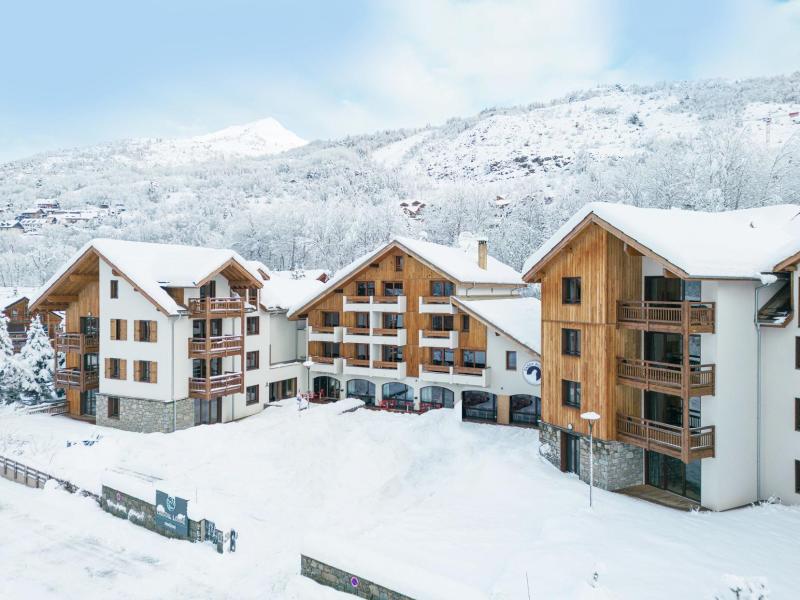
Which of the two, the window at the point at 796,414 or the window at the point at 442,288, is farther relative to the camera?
the window at the point at 442,288

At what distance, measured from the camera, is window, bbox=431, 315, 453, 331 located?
33.5m

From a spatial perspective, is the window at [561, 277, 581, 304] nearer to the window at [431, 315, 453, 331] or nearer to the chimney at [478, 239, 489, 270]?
the window at [431, 315, 453, 331]

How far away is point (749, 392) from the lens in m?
19.3

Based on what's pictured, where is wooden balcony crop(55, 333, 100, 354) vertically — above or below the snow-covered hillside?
below

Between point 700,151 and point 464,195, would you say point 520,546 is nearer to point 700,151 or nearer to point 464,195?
point 700,151

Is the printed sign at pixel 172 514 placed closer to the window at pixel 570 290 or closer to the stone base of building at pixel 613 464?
the stone base of building at pixel 613 464

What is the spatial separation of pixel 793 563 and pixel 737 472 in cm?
471

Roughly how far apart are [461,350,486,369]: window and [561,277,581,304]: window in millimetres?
10098

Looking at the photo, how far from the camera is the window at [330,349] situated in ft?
122

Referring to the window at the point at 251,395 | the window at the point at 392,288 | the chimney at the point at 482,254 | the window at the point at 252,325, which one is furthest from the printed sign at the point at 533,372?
the window at the point at 252,325

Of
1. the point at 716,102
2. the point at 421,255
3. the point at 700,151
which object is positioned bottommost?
the point at 421,255

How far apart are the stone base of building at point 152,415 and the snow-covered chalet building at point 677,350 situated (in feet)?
62.1

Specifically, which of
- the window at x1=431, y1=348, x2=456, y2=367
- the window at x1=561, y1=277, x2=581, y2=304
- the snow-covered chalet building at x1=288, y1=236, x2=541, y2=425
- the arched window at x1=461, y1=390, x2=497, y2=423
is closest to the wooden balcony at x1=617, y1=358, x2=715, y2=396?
the window at x1=561, y1=277, x2=581, y2=304

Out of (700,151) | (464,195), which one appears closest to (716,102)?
(464,195)
